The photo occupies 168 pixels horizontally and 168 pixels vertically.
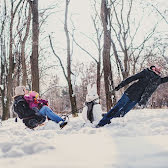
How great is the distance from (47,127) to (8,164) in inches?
145

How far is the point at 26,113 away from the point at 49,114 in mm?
562

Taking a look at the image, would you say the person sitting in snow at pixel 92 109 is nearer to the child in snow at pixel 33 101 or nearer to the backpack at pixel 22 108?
the child in snow at pixel 33 101

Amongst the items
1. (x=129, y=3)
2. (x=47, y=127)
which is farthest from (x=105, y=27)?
(x=129, y=3)

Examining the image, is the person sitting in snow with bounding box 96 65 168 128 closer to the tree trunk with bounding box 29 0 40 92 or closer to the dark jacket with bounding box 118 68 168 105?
the dark jacket with bounding box 118 68 168 105

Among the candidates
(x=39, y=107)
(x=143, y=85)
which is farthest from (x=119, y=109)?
(x=39, y=107)

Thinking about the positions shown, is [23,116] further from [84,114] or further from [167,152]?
[167,152]

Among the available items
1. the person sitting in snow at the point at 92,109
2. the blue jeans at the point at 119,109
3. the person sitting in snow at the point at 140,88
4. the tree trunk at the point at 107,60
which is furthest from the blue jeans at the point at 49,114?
the tree trunk at the point at 107,60

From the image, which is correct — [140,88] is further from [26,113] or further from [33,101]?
[26,113]

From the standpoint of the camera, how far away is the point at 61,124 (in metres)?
4.99

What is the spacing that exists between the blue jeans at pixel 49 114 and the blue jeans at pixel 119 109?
40.0 inches

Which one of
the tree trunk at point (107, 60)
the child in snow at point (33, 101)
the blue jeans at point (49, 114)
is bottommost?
the blue jeans at point (49, 114)

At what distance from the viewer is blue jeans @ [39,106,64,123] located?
523cm

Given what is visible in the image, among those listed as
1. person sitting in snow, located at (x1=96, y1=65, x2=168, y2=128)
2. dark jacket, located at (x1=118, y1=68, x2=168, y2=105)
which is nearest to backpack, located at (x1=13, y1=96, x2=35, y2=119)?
person sitting in snow, located at (x1=96, y1=65, x2=168, y2=128)

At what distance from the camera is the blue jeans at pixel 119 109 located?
16.5 feet
